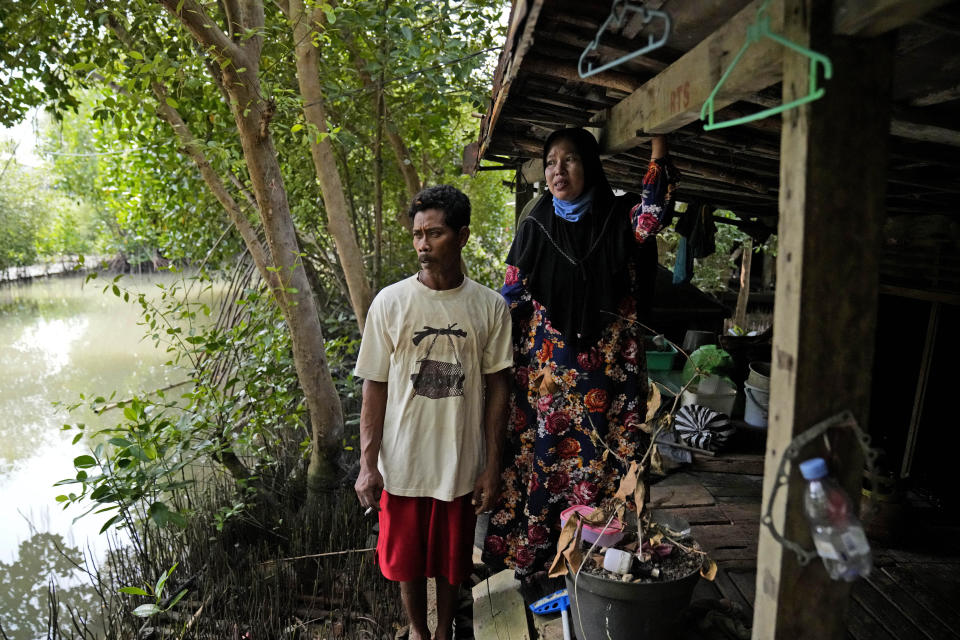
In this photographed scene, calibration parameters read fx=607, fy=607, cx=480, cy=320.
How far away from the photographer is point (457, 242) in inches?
85.6

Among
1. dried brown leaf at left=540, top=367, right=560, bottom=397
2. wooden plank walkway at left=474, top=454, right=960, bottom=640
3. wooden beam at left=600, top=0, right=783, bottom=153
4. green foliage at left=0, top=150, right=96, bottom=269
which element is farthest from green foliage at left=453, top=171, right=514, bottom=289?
green foliage at left=0, top=150, right=96, bottom=269

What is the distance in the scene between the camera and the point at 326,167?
4.44 meters

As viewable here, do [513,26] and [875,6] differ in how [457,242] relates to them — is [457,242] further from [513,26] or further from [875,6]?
[875,6]

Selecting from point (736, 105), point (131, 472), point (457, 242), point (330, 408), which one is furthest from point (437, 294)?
point (330, 408)

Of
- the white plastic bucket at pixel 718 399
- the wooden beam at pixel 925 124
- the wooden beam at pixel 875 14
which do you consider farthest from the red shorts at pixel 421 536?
the white plastic bucket at pixel 718 399

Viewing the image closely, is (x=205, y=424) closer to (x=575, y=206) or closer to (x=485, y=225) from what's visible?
(x=575, y=206)

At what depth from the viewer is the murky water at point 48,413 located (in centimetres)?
473

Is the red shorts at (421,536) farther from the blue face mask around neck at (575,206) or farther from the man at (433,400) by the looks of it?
the blue face mask around neck at (575,206)

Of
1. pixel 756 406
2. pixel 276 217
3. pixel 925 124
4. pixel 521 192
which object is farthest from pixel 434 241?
pixel 756 406

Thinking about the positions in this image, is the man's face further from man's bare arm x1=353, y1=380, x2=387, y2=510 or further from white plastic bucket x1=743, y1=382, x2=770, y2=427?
white plastic bucket x1=743, y1=382, x2=770, y2=427

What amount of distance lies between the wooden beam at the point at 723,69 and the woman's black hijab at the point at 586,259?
193 millimetres

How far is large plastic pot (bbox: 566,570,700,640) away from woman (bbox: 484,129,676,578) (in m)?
0.56

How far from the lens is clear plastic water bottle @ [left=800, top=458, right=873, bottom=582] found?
1.14 metres

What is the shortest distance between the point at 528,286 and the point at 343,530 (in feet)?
7.76
